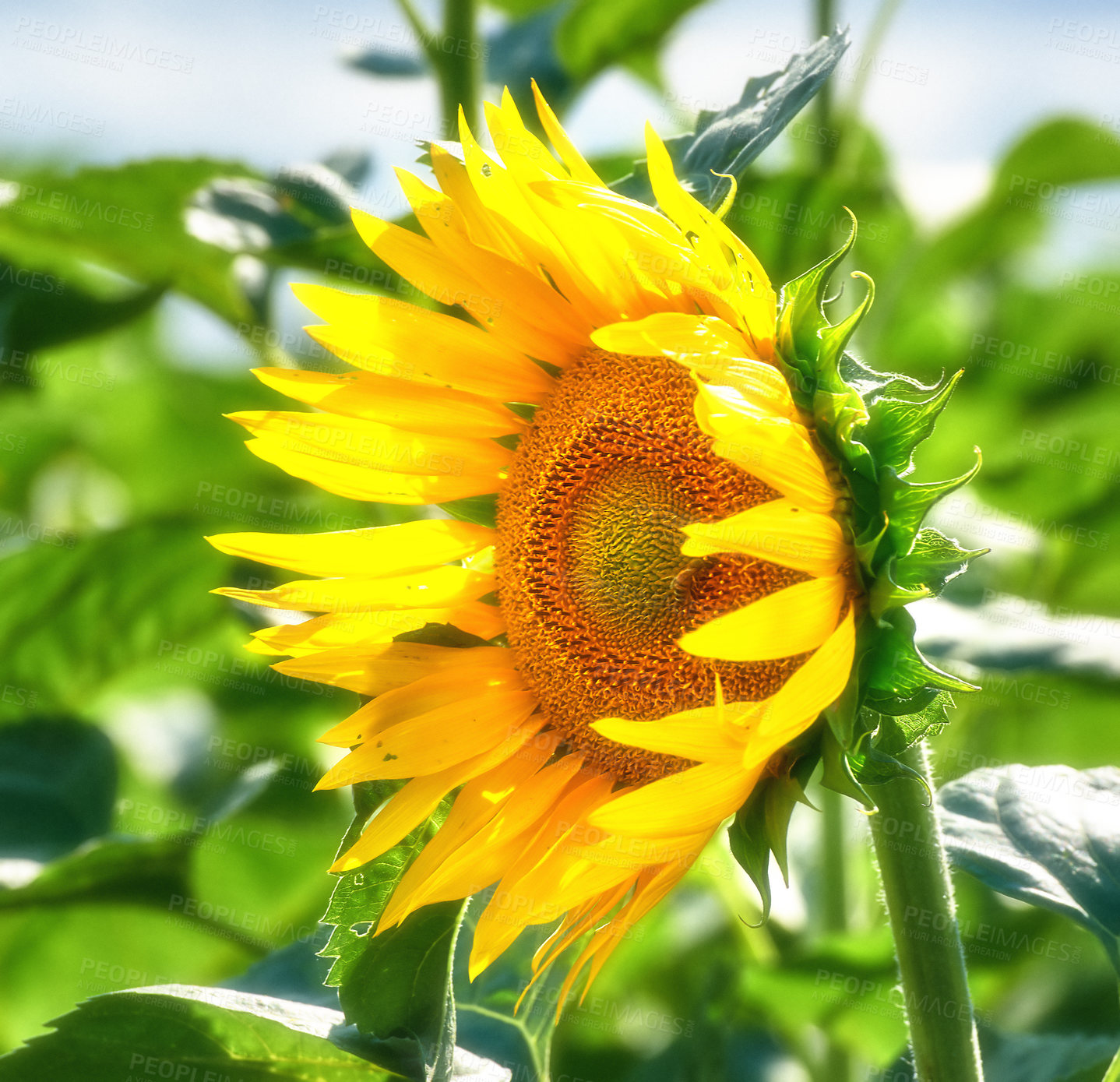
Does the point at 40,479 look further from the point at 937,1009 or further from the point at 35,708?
the point at 937,1009

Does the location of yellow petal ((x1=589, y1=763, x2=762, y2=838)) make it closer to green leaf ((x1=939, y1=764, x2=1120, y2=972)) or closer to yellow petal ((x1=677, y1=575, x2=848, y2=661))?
yellow petal ((x1=677, y1=575, x2=848, y2=661))

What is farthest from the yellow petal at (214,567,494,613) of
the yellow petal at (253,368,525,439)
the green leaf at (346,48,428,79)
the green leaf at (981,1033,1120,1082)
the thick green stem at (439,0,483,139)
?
the green leaf at (346,48,428,79)

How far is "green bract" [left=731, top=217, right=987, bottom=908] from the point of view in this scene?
0.82 meters

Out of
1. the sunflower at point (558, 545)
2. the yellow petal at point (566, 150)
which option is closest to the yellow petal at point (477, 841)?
the sunflower at point (558, 545)

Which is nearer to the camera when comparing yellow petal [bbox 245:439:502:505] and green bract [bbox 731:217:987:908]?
green bract [bbox 731:217:987:908]

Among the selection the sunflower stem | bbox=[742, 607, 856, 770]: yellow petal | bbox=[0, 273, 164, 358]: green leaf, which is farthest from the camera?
bbox=[0, 273, 164, 358]: green leaf

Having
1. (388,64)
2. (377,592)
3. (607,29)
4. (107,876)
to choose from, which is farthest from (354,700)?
(607,29)

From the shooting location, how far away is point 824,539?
32.8 inches

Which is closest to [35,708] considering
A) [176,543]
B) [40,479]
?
[176,543]

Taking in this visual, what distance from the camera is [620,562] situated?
1.01 meters

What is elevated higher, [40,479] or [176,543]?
[40,479]

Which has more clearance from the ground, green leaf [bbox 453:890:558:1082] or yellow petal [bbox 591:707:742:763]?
yellow petal [bbox 591:707:742:763]

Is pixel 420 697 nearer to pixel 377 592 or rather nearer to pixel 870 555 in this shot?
pixel 377 592

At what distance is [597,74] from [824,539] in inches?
45.6
